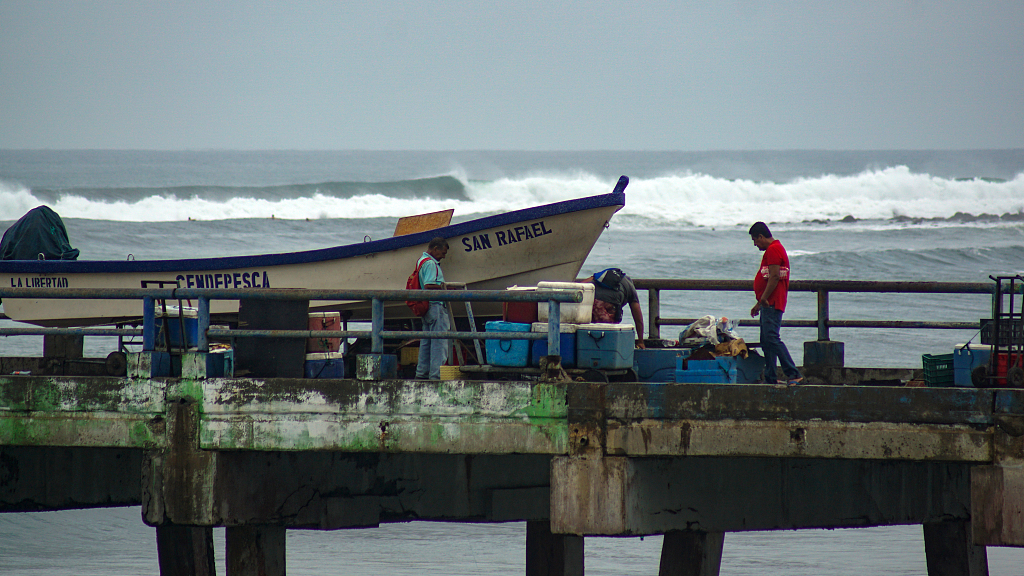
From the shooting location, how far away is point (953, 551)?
25.6 ft

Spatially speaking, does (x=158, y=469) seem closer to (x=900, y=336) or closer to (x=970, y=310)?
(x=900, y=336)


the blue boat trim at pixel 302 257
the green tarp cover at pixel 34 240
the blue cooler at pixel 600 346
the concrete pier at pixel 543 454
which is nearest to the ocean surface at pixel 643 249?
the blue boat trim at pixel 302 257

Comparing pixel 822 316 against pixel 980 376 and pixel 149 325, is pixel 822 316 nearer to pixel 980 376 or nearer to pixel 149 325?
pixel 980 376

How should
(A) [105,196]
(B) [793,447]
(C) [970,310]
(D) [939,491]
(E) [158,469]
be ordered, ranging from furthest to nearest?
(A) [105,196] < (C) [970,310] < (D) [939,491] < (E) [158,469] < (B) [793,447]

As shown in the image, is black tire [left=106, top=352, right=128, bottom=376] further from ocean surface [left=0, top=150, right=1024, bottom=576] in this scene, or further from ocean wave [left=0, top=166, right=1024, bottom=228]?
ocean wave [left=0, top=166, right=1024, bottom=228]

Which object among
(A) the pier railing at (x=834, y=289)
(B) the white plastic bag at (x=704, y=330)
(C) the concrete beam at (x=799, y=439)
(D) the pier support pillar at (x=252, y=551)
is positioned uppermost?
(A) the pier railing at (x=834, y=289)

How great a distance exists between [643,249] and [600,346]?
34285 millimetres

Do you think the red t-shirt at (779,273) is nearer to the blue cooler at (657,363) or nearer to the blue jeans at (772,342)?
Result: the blue jeans at (772,342)

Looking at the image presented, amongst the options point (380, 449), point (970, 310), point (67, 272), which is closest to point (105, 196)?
point (970, 310)

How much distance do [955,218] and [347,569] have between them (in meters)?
56.9

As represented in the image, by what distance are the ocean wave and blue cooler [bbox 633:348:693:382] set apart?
45222mm

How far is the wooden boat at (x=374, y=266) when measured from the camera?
367 inches

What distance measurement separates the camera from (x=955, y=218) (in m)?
60.2

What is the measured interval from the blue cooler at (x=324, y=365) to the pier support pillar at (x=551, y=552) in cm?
222
